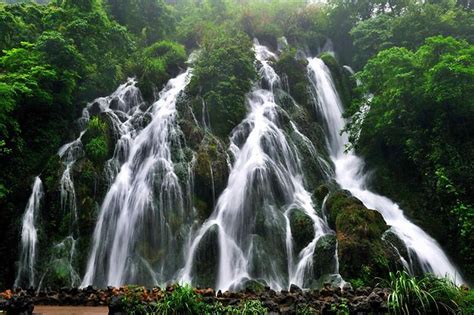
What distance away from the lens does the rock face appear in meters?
9.07

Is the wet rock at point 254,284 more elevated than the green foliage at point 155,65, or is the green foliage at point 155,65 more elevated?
the green foliage at point 155,65


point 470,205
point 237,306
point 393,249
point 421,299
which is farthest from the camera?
point 470,205

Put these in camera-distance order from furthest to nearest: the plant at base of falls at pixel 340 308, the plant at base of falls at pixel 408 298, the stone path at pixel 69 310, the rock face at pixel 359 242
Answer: the rock face at pixel 359 242 → the stone path at pixel 69 310 → the plant at base of falls at pixel 340 308 → the plant at base of falls at pixel 408 298

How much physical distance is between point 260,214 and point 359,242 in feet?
10.9

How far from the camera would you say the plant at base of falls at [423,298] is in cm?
559

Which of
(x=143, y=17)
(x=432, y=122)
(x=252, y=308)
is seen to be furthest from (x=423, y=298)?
(x=143, y=17)

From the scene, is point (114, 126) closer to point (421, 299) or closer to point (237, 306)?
point (237, 306)

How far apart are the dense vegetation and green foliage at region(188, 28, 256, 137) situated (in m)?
0.05

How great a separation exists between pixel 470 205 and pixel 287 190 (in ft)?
18.3

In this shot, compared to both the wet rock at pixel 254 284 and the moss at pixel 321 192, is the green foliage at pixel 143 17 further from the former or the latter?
the wet rock at pixel 254 284

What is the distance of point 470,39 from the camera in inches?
691

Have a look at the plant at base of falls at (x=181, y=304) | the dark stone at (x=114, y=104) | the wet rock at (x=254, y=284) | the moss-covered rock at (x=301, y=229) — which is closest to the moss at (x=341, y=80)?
the moss-covered rock at (x=301, y=229)

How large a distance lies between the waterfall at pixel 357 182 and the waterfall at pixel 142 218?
667 cm

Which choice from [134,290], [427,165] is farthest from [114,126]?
[427,165]
